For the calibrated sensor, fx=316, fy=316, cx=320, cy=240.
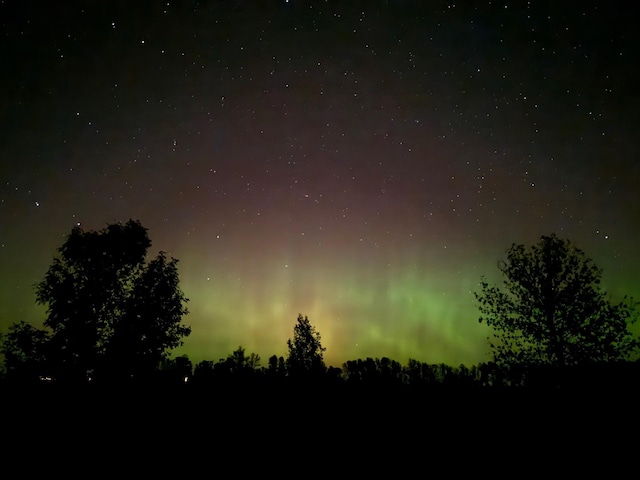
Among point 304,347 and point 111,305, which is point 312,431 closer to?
point 111,305

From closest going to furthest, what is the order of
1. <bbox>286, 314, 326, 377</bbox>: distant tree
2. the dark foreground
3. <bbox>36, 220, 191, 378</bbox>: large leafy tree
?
the dark foreground, <bbox>36, 220, 191, 378</bbox>: large leafy tree, <bbox>286, 314, 326, 377</bbox>: distant tree

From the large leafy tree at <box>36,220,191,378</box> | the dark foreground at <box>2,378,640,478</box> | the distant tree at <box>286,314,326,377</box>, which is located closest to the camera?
the dark foreground at <box>2,378,640,478</box>

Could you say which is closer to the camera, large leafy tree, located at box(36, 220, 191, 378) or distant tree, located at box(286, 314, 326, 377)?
large leafy tree, located at box(36, 220, 191, 378)

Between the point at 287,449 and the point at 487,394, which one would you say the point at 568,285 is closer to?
the point at 487,394

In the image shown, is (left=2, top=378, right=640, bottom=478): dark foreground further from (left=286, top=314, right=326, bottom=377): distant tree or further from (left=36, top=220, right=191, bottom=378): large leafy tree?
(left=286, top=314, right=326, bottom=377): distant tree

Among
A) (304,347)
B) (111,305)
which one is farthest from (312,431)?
(304,347)

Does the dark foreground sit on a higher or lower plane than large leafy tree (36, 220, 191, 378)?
lower

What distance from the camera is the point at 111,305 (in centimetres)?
2495

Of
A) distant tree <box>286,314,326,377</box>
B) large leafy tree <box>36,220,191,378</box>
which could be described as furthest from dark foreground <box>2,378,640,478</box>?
distant tree <box>286,314,326,377</box>

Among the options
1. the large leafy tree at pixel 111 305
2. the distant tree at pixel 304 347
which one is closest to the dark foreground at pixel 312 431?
the large leafy tree at pixel 111 305

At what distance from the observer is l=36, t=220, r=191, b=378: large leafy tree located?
23.4 m

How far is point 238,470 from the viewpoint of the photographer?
7.36 metres

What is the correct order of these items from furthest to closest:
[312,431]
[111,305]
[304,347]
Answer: [304,347], [111,305], [312,431]

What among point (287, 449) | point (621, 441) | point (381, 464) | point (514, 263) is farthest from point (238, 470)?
point (514, 263)
